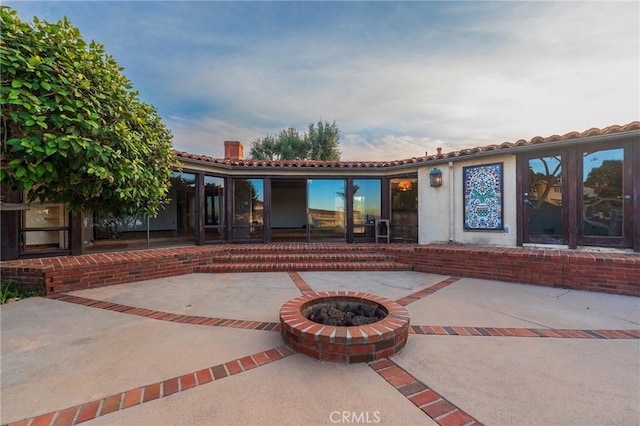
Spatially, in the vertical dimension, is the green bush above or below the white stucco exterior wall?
below

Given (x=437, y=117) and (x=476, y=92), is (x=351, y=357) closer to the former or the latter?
(x=476, y=92)

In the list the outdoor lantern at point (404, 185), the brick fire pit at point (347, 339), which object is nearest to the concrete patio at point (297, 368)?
the brick fire pit at point (347, 339)

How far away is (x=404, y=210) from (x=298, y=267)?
4192 mm

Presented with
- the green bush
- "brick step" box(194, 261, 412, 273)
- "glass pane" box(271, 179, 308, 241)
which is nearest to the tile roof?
"brick step" box(194, 261, 412, 273)

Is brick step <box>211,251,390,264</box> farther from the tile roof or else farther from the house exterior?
the tile roof

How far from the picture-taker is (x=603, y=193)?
16.8 feet

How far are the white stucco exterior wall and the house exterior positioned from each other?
Answer: 0.9 inches

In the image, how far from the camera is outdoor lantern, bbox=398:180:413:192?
8.51 meters

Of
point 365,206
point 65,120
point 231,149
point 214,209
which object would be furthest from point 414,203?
point 65,120

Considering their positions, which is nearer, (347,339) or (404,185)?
(347,339)

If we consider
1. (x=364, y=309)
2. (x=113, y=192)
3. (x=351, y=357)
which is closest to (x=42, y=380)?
(x=113, y=192)

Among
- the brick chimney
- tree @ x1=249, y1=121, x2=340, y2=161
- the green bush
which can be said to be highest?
tree @ x1=249, y1=121, x2=340, y2=161

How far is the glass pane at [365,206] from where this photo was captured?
8906 millimetres

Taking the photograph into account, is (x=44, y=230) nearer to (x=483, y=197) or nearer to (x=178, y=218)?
(x=178, y=218)
